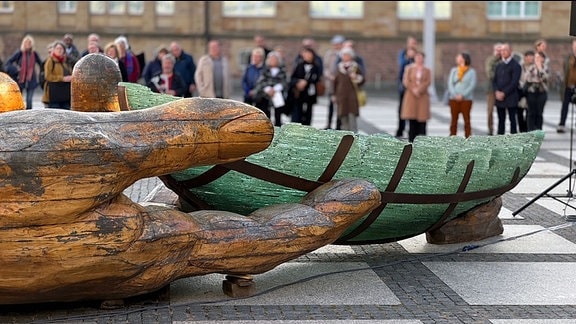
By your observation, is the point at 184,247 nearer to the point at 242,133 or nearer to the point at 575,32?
the point at 242,133

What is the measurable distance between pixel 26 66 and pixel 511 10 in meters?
23.1

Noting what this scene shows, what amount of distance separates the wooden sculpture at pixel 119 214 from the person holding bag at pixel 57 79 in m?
9.15

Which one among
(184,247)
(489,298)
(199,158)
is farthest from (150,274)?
(489,298)

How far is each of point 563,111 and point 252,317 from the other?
15.5 metres

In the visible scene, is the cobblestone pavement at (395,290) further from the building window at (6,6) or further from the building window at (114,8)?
the building window at (6,6)

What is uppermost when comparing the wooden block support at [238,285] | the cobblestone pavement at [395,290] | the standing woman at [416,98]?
the standing woman at [416,98]

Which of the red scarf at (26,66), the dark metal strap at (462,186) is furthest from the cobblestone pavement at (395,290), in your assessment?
Result: the red scarf at (26,66)

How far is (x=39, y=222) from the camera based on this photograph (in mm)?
6832

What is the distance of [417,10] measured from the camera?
39.8m

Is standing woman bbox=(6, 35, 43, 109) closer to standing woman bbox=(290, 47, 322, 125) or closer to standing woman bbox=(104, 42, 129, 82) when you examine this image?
standing woman bbox=(104, 42, 129, 82)

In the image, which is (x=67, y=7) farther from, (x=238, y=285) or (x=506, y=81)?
(x=238, y=285)

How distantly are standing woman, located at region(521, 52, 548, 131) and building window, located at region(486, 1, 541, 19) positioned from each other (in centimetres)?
1967

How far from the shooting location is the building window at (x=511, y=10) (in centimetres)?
3956

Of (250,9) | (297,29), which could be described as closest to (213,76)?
(297,29)
